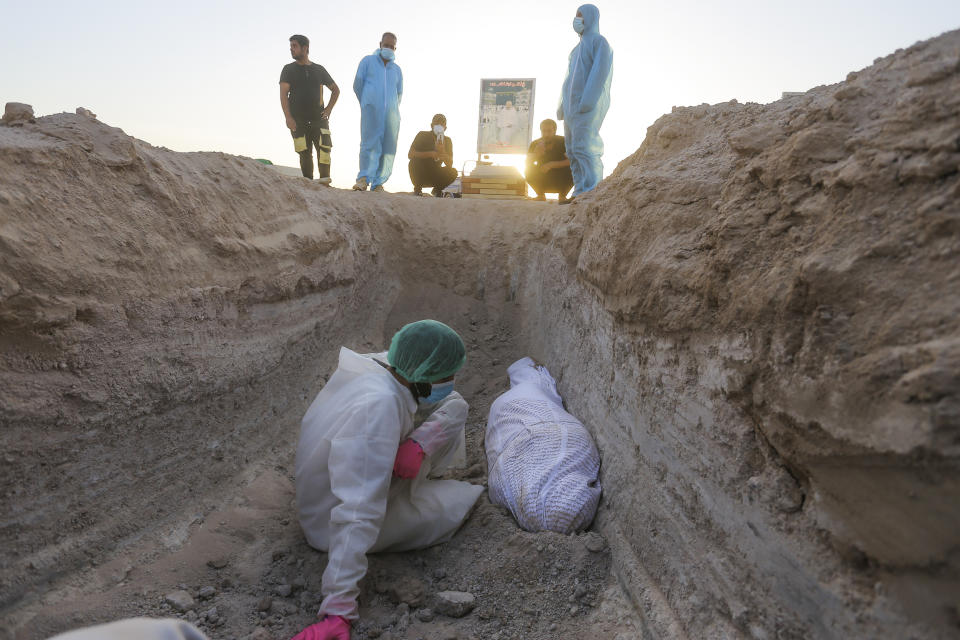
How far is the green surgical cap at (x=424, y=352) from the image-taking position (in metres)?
2.38

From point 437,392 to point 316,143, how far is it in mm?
5114

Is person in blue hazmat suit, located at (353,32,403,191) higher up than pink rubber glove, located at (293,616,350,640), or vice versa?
person in blue hazmat suit, located at (353,32,403,191)

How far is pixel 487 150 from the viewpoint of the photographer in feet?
30.9

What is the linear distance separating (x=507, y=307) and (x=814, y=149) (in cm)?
347

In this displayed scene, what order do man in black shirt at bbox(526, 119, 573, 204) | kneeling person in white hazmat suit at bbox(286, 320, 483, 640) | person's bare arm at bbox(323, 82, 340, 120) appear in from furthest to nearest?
man in black shirt at bbox(526, 119, 573, 204) → person's bare arm at bbox(323, 82, 340, 120) → kneeling person in white hazmat suit at bbox(286, 320, 483, 640)

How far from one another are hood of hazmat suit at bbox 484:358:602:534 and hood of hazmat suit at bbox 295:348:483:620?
22 cm

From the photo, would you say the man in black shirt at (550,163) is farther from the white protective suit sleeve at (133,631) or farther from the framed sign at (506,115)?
the white protective suit sleeve at (133,631)

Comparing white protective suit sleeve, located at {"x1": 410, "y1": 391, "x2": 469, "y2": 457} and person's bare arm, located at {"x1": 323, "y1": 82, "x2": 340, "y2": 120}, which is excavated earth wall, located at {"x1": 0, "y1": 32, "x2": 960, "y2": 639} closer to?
white protective suit sleeve, located at {"x1": 410, "y1": 391, "x2": 469, "y2": 457}

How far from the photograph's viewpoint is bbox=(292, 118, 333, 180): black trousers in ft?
21.8

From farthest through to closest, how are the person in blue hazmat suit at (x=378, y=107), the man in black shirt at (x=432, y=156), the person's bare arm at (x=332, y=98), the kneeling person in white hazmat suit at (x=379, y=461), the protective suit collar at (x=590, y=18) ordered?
the man in black shirt at (x=432, y=156) → the person in blue hazmat suit at (x=378, y=107) → the person's bare arm at (x=332, y=98) → the protective suit collar at (x=590, y=18) → the kneeling person in white hazmat suit at (x=379, y=461)

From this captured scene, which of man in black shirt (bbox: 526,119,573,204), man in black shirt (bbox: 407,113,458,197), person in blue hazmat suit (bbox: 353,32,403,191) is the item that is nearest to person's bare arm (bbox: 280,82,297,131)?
person in blue hazmat suit (bbox: 353,32,403,191)

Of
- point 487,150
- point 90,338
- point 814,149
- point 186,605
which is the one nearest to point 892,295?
point 814,149

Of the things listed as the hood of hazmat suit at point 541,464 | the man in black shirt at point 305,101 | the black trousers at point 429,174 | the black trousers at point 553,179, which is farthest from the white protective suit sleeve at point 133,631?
the black trousers at point 429,174

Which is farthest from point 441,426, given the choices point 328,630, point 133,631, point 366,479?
point 133,631
